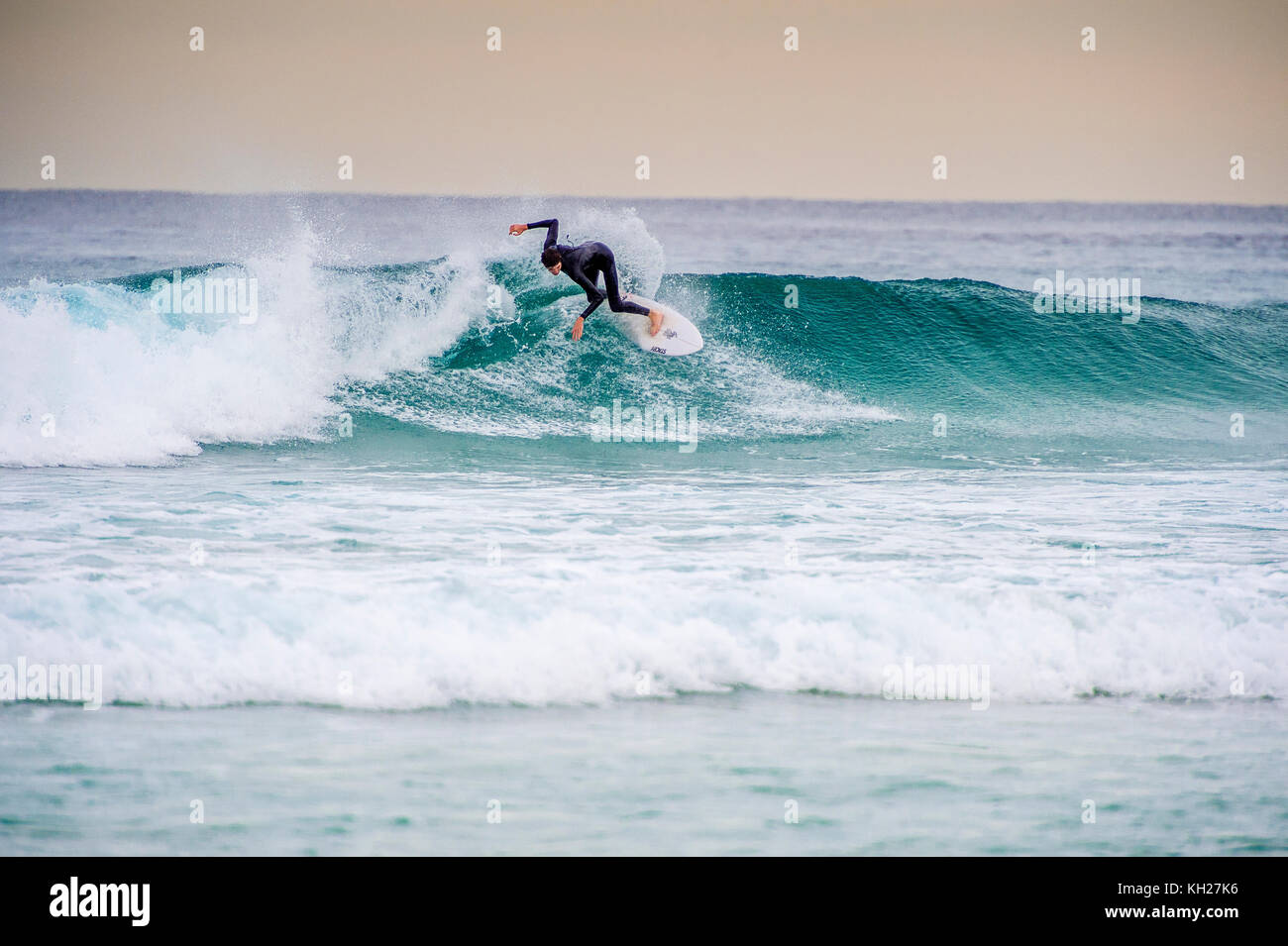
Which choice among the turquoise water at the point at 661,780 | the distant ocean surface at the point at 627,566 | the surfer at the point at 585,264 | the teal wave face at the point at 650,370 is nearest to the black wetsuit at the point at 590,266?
the surfer at the point at 585,264

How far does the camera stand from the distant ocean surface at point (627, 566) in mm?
3861

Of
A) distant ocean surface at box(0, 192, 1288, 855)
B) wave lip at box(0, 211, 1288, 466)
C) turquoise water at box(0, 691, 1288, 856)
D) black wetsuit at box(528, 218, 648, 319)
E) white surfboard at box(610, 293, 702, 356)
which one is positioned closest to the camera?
turquoise water at box(0, 691, 1288, 856)

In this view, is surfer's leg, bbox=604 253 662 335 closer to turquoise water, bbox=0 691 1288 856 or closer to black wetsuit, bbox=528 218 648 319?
black wetsuit, bbox=528 218 648 319

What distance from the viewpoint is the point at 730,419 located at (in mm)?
9961

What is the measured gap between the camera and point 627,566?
5.89m

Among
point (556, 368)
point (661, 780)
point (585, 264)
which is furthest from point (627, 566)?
point (556, 368)

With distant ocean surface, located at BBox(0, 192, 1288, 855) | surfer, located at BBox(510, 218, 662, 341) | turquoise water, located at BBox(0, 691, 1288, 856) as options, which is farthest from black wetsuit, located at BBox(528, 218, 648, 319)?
turquoise water, located at BBox(0, 691, 1288, 856)

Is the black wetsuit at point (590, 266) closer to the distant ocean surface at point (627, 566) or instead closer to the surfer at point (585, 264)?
the surfer at point (585, 264)

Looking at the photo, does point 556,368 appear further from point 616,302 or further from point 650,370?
point 616,302

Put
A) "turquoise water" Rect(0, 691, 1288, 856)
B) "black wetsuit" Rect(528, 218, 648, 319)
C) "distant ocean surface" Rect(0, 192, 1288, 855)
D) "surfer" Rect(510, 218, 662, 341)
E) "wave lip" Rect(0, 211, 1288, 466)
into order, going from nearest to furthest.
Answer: "turquoise water" Rect(0, 691, 1288, 856) < "distant ocean surface" Rect(0, 192, 1288, 855) < "surfer" Rect(510, 218, 662, 341) < "black wetsuit" Rect(528, 218, 648, 319) < "wave lip" Rect(0, 211, 1288, 466)

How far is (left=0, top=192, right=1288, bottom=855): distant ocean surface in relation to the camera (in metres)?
3.86

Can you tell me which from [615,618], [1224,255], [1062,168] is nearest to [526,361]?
[615,618]

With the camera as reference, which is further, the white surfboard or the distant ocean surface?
the white surfboard

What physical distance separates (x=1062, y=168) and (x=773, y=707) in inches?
714
